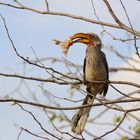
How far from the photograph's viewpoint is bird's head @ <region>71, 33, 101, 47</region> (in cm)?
583

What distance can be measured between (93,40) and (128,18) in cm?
242

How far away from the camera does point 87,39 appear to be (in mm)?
6598

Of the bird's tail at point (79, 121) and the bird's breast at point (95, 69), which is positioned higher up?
the bird's breast at point (95, 69)

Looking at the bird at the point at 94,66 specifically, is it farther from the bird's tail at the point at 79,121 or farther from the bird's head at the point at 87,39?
the bird's tail at the point at 79,121

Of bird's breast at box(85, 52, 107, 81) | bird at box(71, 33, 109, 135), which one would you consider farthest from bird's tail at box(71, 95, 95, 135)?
bird's breast at box(85, 52, 107, 81)

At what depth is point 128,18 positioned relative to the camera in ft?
15.3

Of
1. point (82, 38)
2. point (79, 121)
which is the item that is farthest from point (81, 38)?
point (79, 121)

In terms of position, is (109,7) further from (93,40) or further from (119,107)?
(93,40)

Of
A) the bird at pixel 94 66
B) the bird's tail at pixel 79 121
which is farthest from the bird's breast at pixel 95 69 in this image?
the bird's tail at pixel 79 121

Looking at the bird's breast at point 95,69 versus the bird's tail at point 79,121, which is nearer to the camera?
the bird's tail at point 79,121

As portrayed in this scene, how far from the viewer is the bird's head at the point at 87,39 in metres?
5.83

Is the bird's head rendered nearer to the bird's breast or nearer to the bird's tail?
the bird's breast

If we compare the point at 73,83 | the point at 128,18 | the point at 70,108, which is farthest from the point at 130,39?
the point at 70,108

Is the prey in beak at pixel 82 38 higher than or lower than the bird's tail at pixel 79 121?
higher
